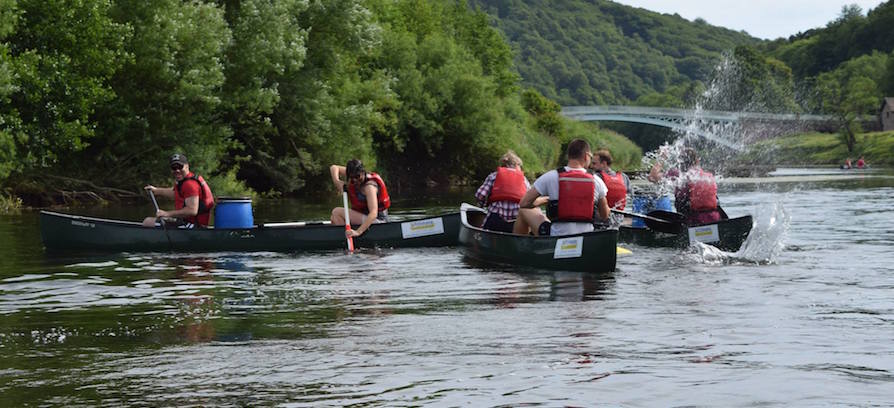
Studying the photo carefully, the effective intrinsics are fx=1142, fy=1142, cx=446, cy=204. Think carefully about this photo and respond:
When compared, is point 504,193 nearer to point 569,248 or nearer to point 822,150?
point 569,248

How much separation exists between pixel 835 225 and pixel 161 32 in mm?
16408

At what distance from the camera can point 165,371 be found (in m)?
7.66

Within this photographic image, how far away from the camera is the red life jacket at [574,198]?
1305cm

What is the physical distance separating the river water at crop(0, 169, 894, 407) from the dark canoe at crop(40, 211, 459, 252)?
0.72 meters

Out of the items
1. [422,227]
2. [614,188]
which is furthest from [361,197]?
[614,188]

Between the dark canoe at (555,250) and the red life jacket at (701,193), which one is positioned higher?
the red life jacket at (701,193)

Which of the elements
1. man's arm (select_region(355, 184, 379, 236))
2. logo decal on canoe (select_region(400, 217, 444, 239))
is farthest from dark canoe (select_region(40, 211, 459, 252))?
man's arm (select_region(355, 184, 379, 236))

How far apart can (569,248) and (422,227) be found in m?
4.38

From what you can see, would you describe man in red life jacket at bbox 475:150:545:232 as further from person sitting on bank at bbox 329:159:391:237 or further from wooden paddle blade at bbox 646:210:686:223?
wooden paddle blade at bbox 646:210:686:223

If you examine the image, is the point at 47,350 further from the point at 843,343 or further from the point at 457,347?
the point at 843,343

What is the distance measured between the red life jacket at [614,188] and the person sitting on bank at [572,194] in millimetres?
2895

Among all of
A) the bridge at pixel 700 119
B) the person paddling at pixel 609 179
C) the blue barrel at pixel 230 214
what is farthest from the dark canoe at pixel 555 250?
the bridge at pixel 700 119

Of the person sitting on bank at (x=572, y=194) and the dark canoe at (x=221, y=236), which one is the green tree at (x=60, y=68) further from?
the person sitting on bank at (x=572, y=194)

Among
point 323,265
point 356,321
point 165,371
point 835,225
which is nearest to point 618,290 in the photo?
point 356,321
